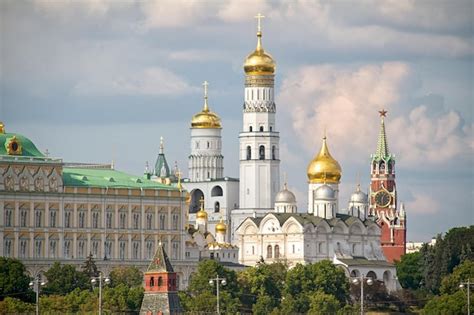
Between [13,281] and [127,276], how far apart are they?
2028cm

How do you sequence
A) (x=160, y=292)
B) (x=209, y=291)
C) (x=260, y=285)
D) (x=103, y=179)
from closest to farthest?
(x=160, y=292), (x=209, y=291), (x=260, y=285), (x=103, y=179)

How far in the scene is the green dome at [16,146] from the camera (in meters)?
182

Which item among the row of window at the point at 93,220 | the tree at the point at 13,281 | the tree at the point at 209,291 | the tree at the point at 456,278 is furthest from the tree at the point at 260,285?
the tree at the point at 13,281

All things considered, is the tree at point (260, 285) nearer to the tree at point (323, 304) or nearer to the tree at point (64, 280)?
the tree at point (323, 304)

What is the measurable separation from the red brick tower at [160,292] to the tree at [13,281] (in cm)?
2616

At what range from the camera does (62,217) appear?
18500cm

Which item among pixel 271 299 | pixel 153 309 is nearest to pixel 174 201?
pixel 271 299

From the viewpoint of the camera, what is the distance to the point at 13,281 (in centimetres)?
15962

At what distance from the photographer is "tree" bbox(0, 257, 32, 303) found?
157625 millimetres

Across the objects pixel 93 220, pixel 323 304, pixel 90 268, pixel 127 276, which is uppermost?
pixel 93 220

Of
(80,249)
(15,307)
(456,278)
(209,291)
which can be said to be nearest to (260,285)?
(80,249)

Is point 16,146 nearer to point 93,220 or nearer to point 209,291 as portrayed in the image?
point 93,220

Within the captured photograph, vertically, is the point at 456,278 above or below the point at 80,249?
below

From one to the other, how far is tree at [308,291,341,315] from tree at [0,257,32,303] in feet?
71.9
